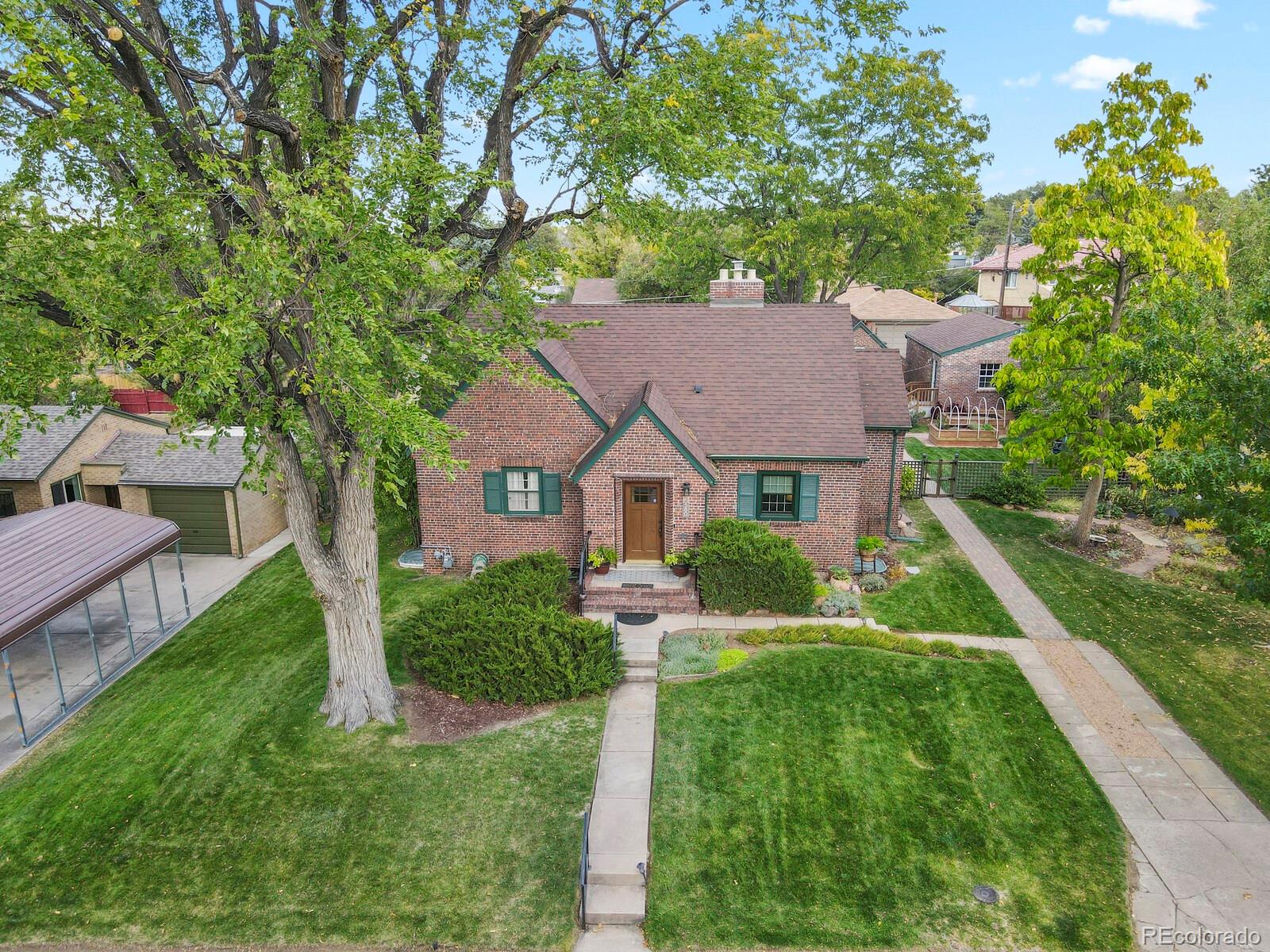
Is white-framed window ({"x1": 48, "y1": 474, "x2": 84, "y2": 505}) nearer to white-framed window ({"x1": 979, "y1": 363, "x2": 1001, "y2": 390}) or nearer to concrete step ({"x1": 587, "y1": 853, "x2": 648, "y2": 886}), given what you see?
concrete step ({"x1": 587, "y1": 853, "x2": 648, "y2": 886})

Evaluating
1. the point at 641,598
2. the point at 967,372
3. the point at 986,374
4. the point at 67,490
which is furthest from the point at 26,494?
the point at 986,374

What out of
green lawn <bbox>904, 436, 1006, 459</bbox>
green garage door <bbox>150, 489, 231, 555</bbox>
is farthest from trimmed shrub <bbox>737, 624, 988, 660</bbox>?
green garage door <bbox>150, 489, 231, 555</bbox>

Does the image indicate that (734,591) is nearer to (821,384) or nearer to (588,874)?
(821,384)

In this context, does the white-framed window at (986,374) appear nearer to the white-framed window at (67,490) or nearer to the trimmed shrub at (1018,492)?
the trimmed shrub at (1018,492)

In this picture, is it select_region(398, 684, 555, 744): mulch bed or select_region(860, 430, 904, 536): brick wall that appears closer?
select_region(398, 684, 555, 744): mulch bed

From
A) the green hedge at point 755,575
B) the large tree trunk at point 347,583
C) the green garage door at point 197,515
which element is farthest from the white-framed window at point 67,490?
the green hedge at point 755,575

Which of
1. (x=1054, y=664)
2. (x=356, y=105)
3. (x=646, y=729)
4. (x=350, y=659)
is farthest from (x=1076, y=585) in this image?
(x=356, y=105)
